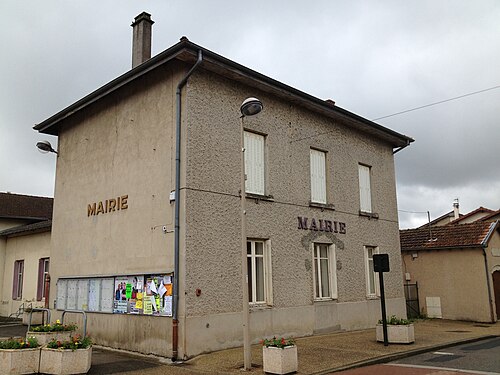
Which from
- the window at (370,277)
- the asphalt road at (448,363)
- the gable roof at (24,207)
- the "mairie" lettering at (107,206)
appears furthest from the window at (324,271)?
the gable roof at (24,207)

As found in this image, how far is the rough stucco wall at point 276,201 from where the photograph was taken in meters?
11.3

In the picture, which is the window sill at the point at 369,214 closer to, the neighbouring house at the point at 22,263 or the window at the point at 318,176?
the window at the point at 318,176

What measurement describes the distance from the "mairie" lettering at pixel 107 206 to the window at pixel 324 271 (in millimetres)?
5701

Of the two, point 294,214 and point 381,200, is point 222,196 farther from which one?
point 381,200

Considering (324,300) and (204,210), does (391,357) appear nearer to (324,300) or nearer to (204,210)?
(324,300)

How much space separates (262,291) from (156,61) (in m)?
6.35

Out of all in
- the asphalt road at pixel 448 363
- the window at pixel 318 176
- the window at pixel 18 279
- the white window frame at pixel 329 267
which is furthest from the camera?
the window at pixel 18 279

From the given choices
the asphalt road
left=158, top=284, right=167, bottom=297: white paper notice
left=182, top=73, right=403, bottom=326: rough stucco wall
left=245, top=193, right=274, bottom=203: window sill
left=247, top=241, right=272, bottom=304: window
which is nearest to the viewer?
the asphalt road

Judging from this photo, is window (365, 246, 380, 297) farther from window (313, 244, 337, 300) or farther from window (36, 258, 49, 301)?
window (36, 258, 49, 301)

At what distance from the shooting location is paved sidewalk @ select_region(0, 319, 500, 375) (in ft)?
30.3

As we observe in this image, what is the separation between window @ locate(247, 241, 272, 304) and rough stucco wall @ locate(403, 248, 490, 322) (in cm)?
1115

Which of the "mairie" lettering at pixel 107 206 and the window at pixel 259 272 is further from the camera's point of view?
the "mairie" lettering at pixel 107 206

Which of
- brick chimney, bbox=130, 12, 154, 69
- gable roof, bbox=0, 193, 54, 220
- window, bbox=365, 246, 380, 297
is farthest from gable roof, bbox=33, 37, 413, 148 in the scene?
gable roof, bbox=0, 193, 54, 220

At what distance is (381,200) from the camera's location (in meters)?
17.7
